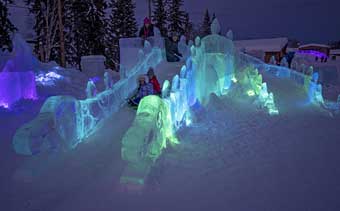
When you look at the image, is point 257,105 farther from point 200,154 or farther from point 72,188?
point 72,188

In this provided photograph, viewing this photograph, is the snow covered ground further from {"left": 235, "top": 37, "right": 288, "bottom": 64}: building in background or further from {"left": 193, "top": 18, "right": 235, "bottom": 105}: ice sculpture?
{"left": 235, "top": 37, "right": 288, "bottom": 64}: building in background

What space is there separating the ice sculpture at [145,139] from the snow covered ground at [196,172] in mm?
203

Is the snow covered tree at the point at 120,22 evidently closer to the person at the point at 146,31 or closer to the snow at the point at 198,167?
the person at the point at 146,31

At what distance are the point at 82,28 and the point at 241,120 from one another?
2010 cm

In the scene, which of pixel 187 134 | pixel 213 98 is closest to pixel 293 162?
pixel 187 134

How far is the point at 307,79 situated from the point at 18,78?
1154cm

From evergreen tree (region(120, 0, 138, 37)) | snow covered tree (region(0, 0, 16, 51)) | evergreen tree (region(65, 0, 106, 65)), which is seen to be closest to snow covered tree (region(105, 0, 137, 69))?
evergreen tree (region(120, 0, 138, 37))

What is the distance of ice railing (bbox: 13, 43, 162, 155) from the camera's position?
5.40 metres

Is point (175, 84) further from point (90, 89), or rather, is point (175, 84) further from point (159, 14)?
point (159, 14)

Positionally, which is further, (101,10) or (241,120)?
(101,10)

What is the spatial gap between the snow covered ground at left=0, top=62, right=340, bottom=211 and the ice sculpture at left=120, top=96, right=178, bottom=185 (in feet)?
0.67

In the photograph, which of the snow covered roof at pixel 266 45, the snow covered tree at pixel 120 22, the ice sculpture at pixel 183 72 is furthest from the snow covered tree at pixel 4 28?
the snow covered roof at pixel 266 45

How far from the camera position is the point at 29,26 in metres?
28.2

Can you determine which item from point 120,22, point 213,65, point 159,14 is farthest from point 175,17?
point 213,65
